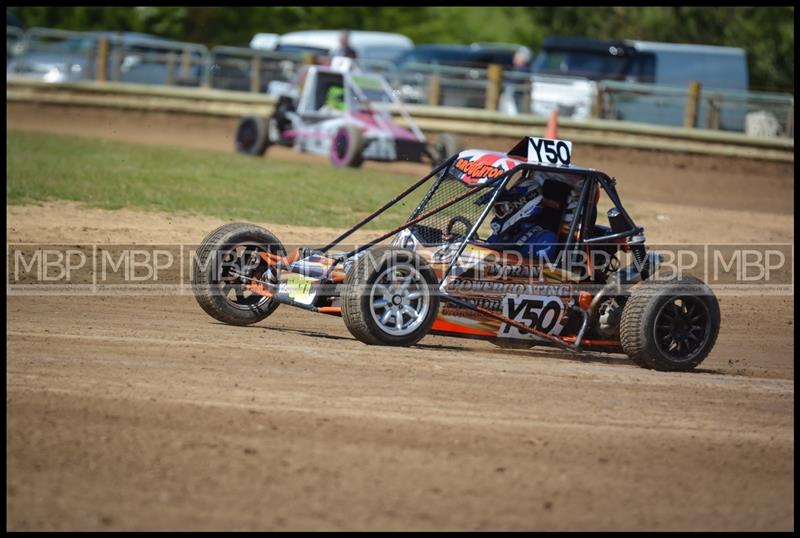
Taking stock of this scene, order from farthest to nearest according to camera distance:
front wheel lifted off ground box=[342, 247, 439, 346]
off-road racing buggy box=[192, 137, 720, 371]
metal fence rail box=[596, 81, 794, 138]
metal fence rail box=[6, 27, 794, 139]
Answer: metal fence rail box=[6, 27, 794, 139], metal fence rail box=[596, 81, 794, 138], off-road racing buggy box=[192, 137, 720, 371], front wheel lifted off ground box=[342, 247, 439, 346]

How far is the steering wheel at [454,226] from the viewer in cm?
802

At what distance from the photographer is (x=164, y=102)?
2370 centimetres

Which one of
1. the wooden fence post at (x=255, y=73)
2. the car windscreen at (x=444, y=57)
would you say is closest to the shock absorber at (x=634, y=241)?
the wooden fence post at (x=255, y=73)

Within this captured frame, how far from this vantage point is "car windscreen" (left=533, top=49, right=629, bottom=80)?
2275 cm

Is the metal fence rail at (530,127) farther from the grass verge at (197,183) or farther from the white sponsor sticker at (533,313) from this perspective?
the white sponsor sticker at (533,313)

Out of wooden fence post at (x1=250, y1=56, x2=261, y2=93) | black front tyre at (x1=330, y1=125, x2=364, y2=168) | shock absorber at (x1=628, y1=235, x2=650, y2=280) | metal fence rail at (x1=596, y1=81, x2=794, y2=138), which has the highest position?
wooden fence post at (x1=250, y1=56, x2=261, y2=93)

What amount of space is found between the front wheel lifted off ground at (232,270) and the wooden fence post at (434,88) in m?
13.9

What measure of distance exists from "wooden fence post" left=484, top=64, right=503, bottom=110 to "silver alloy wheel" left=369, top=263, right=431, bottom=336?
1432cm

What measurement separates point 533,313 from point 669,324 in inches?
33.1

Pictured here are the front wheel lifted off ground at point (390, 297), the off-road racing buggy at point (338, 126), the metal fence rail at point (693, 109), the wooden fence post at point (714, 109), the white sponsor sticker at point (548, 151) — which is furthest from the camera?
the wooden fence post at point (714, 109)

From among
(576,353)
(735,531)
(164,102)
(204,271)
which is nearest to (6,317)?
(204,271)

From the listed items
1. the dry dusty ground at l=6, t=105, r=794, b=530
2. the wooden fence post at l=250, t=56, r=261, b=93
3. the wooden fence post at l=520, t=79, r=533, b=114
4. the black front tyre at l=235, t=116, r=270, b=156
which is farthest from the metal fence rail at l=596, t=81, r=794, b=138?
the dry dusty ground at l=6, t=105, r=794, b=530

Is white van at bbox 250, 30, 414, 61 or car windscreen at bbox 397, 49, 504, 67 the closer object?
car windscreen at bbox 397, 49, 504, 67

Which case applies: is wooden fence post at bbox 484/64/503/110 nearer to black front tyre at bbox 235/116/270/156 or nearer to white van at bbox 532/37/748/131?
white van at bbox 532/37/748/131
